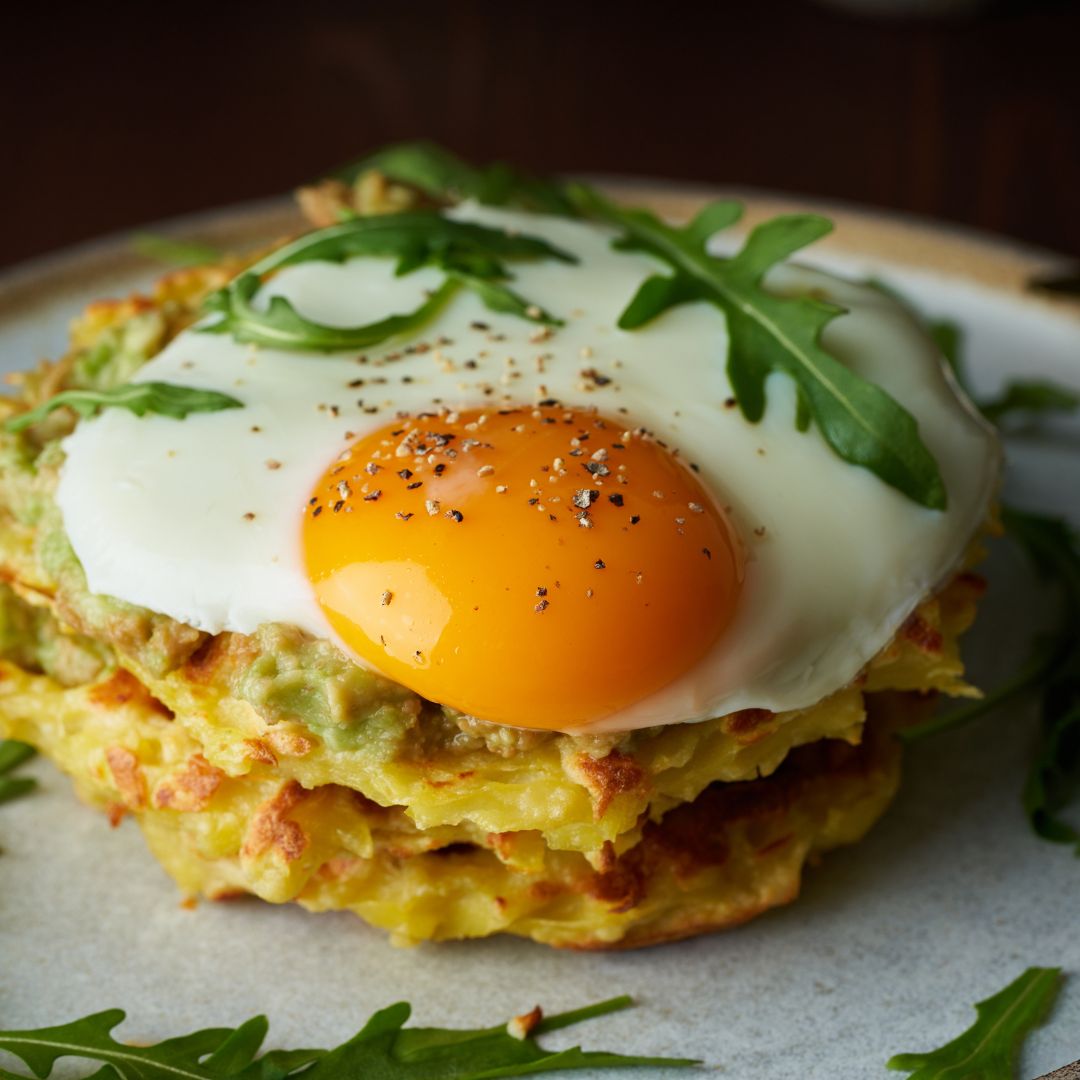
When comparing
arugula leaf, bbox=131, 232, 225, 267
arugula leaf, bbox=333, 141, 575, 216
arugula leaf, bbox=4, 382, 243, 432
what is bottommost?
arugula leaf, bbox=131, 232, 225, 267

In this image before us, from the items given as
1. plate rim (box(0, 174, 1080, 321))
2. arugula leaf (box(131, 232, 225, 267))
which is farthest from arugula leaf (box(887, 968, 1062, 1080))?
arugula leaf (box(131, 232, 225, 267))

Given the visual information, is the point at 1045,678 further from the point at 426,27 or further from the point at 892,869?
the point at 426,27

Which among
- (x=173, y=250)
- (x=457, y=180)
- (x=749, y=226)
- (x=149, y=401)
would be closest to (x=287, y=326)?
(x=149, y=401)

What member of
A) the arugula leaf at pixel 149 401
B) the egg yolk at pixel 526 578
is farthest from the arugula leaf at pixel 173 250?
the egg yolk at pixel 526 578

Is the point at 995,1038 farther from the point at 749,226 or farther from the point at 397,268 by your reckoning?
the point at 749,226

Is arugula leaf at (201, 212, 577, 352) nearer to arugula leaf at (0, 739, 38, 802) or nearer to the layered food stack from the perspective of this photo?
the layered food stack

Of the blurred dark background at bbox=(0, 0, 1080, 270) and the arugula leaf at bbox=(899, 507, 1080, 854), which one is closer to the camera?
the arugula leaf at bbox=(899, 507, 1080, 854)

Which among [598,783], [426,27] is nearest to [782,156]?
[426,27]

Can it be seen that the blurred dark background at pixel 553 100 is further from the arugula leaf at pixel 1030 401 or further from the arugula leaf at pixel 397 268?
the arugula leaf at pixel 397 268
